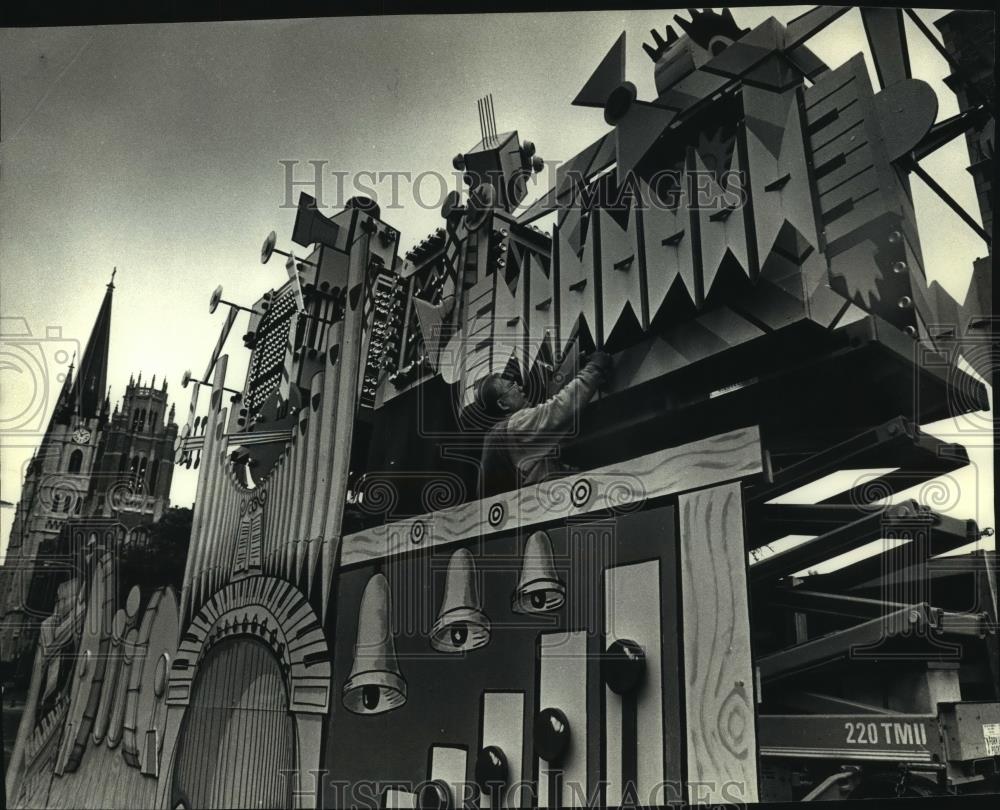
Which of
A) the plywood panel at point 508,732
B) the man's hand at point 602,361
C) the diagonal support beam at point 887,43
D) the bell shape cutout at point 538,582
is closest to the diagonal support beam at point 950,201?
the diagonal support beam at point 887,43

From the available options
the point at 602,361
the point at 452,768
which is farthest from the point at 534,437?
the point at 452,768

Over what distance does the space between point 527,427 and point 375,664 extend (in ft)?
4.77

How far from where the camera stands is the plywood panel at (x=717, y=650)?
138 inches

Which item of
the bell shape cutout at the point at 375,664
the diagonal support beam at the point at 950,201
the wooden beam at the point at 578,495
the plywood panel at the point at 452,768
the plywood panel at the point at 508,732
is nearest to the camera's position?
the wooden beam at the point at 578,495

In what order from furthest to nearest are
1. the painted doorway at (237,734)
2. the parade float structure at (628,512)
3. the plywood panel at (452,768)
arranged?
the painted doorway at (237,734), the plywood panel at (452,768), the parade float structure at (628,512)

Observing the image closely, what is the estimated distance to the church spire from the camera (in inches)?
199

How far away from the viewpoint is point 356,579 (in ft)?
15.1

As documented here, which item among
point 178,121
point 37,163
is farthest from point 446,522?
point 37,163

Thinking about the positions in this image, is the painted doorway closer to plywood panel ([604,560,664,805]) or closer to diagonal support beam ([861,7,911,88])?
plywood panel ([604,560,664,805])

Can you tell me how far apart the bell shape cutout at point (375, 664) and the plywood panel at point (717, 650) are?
152cm

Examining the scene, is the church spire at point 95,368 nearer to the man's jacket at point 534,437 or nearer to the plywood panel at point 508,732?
the man's jacket at point 534,437

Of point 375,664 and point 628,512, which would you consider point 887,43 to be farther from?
point 375,664

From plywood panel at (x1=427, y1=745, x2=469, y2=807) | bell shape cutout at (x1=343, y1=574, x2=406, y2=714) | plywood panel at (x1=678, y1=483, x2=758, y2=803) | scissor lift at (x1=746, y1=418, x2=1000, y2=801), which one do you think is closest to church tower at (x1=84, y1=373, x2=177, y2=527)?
bell shape cutout at (x1=343, y1=574, x2=406, y2=714)

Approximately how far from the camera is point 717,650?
3598mm
